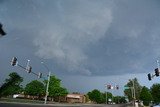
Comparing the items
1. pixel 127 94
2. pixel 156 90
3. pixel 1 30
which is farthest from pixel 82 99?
pixel 1 30

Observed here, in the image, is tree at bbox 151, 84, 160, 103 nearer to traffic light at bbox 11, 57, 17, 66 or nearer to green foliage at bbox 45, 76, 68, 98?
green foliage at bbox 45, 76, 68, 98

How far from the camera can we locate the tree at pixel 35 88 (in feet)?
349

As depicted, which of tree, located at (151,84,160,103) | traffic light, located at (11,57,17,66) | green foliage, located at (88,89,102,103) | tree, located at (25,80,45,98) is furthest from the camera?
green foliage, located at (88,89,102,103)

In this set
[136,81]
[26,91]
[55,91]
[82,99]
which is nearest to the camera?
[55,91]

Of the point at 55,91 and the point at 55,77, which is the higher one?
the point at 55,77

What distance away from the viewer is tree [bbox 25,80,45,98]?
106 meters

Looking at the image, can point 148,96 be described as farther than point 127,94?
No

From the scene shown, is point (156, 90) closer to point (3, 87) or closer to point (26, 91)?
point (26, 91)

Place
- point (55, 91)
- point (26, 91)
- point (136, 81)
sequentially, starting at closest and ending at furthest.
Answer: point (55, 91), point (26, 91), point (136, 81)

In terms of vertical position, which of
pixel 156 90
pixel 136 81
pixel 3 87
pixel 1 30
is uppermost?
pixel 136 81

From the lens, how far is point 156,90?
9881 centimetres

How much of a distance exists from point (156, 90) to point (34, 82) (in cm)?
5762

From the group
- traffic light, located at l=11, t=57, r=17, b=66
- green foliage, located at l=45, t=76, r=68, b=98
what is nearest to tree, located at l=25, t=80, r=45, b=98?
green foliage, located at l=45, t=76, r=68, b=98

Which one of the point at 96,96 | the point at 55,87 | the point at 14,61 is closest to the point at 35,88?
the point at 55,87
